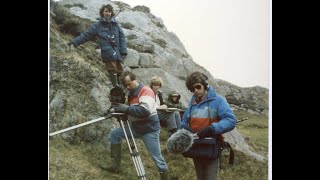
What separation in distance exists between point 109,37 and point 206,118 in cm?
175

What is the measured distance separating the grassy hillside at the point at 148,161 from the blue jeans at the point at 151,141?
6cm

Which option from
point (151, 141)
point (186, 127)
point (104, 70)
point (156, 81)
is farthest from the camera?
point (104, 70)

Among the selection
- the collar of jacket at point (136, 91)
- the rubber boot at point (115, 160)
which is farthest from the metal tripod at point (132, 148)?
the collar of jacket at point (136, 91)

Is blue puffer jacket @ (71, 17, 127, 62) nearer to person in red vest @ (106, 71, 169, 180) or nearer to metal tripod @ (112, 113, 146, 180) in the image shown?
person in red vest @ (106, 71, 169, 180)

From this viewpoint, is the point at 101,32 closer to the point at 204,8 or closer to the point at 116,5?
the point at 116,5

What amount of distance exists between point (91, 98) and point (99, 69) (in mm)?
417

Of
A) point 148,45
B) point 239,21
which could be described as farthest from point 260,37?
point 148,45

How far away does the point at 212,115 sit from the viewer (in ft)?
26.0

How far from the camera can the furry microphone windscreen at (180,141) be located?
7973 millimetres

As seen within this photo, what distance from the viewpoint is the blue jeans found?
809 centimetres

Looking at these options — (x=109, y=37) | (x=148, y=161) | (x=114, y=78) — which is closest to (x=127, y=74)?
(x=114, y=78)

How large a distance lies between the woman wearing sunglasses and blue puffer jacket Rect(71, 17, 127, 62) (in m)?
1.14

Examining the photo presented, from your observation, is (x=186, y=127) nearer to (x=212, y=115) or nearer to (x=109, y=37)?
(x=212, y=115)

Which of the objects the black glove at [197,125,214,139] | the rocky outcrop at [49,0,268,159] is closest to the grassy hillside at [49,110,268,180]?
the rocky outcrop at [49,0,268,159]
